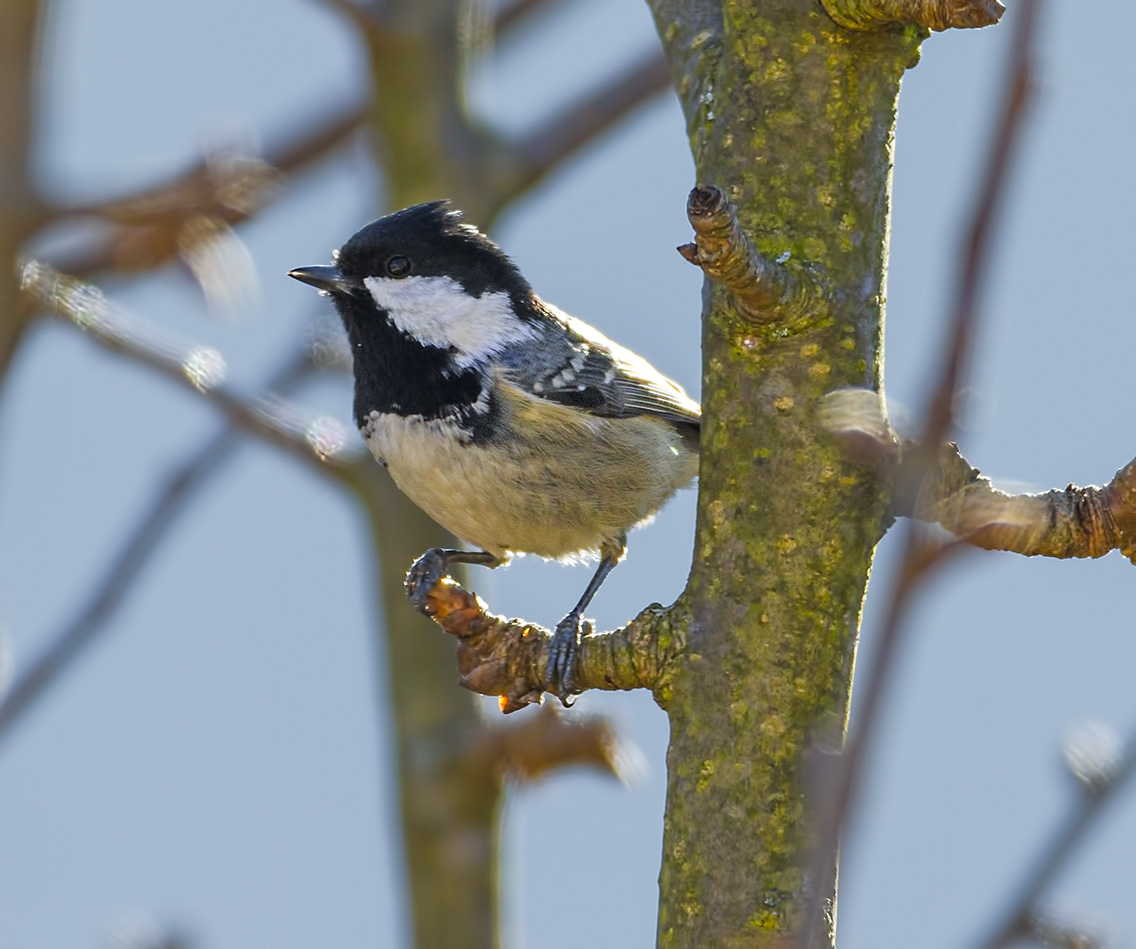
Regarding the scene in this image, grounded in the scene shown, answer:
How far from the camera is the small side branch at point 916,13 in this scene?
6.81ft

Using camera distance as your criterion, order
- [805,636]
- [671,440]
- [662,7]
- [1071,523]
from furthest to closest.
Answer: [671,440] → [662,7] → [805,636] → [1071,523]

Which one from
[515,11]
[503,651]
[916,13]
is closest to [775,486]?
[503,651]

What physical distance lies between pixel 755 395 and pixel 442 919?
2114 millimetres

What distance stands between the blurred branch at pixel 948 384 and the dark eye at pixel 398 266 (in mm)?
2983

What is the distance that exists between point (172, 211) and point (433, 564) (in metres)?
1.28

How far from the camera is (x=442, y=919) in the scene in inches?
149

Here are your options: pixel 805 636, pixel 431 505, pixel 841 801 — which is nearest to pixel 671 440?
pixel 431 505

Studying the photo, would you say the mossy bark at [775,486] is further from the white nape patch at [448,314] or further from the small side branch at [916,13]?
the white nape patch at [448,314]

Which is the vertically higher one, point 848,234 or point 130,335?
point 130,335

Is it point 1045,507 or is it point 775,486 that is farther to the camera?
point 775,486

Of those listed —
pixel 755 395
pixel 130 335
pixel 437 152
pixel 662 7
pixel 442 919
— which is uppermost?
pixel 437 152

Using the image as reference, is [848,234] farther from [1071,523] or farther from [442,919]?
[442,919]

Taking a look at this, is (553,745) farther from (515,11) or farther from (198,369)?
(515,11)

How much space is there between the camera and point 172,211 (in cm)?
263
